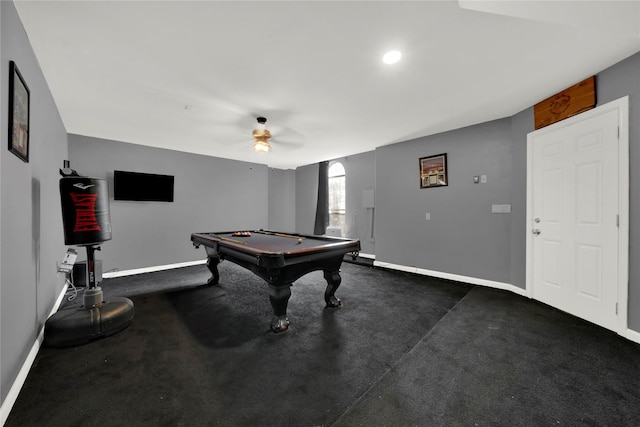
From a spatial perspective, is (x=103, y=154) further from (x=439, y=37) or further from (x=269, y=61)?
(x=439, y=37)

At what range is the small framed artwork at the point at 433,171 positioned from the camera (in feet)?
13.2

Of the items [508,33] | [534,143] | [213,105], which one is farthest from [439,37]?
[213,105]

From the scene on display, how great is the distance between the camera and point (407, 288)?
11.7ft

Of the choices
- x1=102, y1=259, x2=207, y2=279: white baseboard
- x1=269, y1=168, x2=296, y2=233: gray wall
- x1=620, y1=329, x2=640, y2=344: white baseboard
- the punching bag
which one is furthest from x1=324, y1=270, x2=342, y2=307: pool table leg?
x1=269, y1=168, x2=296, y2=233: gray wall

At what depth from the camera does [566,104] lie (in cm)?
266

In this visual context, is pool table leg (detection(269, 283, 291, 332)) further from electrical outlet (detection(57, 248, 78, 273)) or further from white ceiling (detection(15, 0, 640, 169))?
electrical outlet (detection(57, 248, 78, 273))

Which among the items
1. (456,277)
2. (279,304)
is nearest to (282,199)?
(456,277)

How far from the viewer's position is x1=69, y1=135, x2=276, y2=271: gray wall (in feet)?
14.0

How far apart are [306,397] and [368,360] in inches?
23.0

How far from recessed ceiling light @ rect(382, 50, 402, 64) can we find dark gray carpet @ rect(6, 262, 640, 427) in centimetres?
241

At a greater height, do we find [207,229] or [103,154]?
[103,154]

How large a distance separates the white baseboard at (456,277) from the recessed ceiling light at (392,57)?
3244 mm

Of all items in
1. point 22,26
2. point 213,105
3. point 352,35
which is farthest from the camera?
point 213,105

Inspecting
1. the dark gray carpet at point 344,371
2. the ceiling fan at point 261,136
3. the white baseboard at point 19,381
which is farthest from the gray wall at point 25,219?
the ceiling fan at point 261,136
